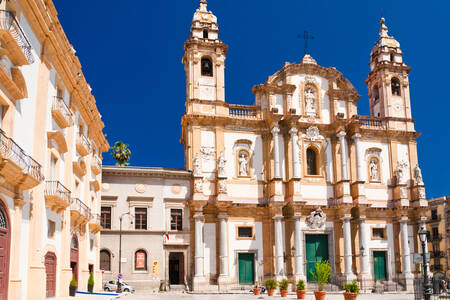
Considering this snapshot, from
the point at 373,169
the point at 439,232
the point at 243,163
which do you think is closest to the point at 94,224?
the point at 243,163

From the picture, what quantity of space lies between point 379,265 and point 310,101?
14.3 meters

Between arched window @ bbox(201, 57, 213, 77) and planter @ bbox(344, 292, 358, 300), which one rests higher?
arched window @ bbox(201, 57, 213, 77)

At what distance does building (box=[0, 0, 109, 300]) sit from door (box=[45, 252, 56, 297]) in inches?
1.6

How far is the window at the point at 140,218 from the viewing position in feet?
122

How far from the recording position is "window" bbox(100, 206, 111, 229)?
36531mm

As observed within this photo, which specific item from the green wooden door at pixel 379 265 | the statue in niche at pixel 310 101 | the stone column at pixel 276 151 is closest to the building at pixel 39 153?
the stone column at pixel 276 151

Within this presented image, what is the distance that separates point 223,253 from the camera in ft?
122

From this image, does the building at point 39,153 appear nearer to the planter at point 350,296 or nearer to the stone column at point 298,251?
the planter at point 350,296

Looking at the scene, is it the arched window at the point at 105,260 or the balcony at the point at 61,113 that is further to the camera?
the arched window at the point at 105,260

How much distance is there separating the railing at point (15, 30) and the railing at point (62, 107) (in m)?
4.10

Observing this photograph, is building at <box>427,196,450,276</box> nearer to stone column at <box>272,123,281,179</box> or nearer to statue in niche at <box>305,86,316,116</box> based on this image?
statue in niche at <box>305,86,316,116</box>

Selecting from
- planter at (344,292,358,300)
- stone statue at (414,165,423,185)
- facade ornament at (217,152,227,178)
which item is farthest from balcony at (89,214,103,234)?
stone statue at (414,165,423,185)

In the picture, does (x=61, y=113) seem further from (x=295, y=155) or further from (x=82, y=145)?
(x=295, y=155)

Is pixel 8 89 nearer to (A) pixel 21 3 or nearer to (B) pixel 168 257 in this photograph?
(A) pixel 21 3
